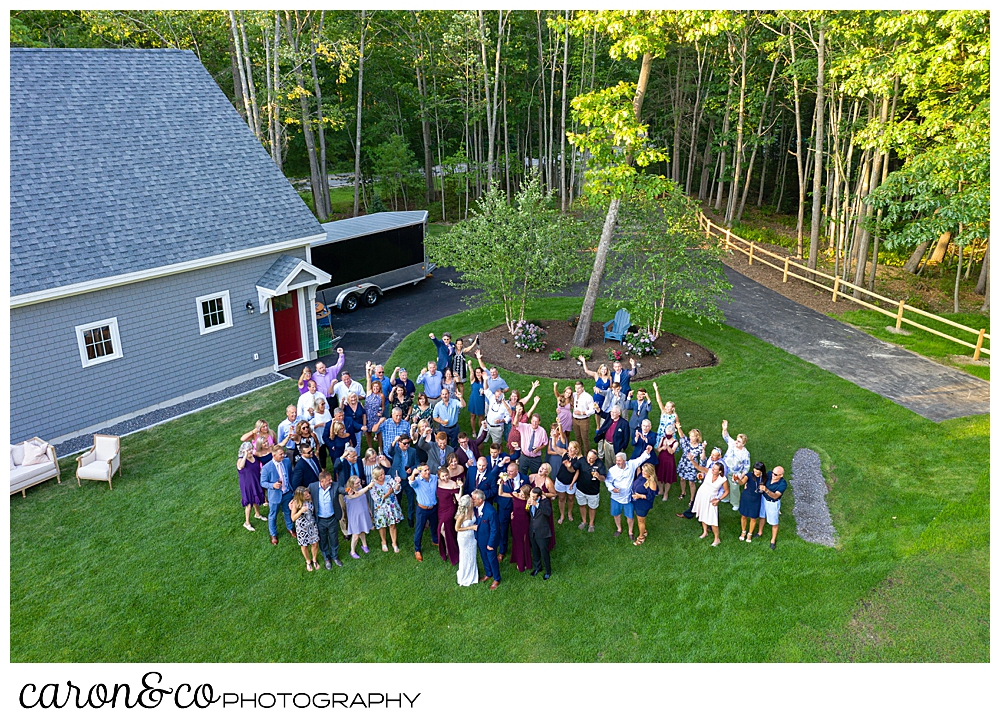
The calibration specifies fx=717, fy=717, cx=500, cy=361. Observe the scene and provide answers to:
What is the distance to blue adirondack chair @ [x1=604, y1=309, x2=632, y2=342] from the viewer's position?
1856 centimetres

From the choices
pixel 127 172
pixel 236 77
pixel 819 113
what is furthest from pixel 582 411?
pixel 236 77

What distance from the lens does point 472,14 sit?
30297 mm

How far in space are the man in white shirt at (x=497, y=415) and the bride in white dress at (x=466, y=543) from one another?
102 inches

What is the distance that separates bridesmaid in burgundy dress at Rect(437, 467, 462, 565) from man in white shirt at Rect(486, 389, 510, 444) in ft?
7.69

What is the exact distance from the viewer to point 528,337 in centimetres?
1845

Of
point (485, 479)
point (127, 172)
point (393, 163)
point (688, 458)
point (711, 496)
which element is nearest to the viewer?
point (485, 479)

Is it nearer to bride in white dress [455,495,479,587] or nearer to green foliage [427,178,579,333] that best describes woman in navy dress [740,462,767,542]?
bride in white dress [455,495,479,587]

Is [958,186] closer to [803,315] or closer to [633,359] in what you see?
[803,315]

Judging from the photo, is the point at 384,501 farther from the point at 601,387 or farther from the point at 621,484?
the point at 601,387

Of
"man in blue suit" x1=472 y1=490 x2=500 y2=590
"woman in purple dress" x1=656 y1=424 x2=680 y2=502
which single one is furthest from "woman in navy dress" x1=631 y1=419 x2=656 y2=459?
"man in blue suit" x1=472 y1=490 x2=500 y2=590

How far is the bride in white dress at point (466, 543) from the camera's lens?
9.65 metres

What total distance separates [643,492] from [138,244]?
38.3 ft

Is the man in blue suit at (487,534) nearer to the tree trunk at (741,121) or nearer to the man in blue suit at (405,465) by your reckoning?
the man in blue suit at (405,465)

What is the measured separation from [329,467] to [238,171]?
859 centimetres
